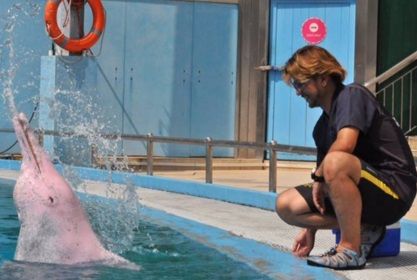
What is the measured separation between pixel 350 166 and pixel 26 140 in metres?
1.67

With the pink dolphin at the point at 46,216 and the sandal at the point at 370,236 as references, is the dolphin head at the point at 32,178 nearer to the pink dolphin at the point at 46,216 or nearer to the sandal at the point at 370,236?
the pink dolphin at the point at 46,216

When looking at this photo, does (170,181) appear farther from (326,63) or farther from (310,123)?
(326,63)

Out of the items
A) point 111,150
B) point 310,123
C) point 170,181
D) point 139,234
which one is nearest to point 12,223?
point 139,234

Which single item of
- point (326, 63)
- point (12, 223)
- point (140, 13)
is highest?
point (140, 13)

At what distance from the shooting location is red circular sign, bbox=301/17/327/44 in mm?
12977

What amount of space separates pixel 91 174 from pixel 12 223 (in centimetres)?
407

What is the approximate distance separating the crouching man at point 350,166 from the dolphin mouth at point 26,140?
4.56ft

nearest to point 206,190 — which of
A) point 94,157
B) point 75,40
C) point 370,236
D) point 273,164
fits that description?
point 273,164

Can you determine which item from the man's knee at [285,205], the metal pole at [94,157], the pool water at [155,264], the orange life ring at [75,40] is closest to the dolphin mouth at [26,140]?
the pool water at [155,264]

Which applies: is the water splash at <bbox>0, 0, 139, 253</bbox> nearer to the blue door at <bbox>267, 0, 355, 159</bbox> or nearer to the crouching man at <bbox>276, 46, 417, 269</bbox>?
the blue door at <bbox>267, 0, 355, 159</bbox>

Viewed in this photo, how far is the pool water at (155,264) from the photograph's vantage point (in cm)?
412

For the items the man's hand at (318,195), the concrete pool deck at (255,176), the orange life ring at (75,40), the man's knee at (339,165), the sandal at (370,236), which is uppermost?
the orange life ring at (75,40)

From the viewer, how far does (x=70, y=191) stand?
424cm

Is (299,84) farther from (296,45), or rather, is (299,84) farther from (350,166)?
(296,45)
